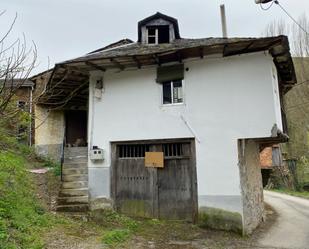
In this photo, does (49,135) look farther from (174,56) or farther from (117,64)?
(174,56)

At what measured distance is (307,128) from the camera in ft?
80.5

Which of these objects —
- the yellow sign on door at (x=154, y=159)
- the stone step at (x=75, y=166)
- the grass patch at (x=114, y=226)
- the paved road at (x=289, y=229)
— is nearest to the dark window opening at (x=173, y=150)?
the yellow sign on door at (x=154, y=159)

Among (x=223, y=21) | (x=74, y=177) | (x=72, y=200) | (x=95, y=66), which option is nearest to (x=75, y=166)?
(x=74, y=177)

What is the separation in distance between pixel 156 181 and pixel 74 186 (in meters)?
2.87

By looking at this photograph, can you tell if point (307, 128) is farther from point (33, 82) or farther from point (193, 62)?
point (33, 82)

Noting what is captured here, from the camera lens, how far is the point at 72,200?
384 inches

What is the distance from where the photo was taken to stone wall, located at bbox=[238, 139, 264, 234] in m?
8.63

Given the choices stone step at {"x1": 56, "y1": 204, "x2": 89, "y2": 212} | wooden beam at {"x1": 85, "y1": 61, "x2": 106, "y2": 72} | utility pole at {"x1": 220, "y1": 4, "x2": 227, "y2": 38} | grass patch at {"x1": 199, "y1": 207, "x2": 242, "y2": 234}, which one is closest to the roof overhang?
wooden beam at {"x1": 85, "y1": 61, "x2": 106, "y2": 72}

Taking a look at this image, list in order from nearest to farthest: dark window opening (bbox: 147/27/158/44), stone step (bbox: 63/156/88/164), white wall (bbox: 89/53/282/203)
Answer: white wall (bbox: 89/53/282/203) → stone step (bbox: 63/156/88/164) → dark window opening (bbox: 147/27/158/44)

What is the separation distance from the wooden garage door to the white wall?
33 centimetres

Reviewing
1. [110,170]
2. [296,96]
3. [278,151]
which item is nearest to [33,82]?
[110,170]

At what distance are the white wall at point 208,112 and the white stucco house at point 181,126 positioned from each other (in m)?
0.03

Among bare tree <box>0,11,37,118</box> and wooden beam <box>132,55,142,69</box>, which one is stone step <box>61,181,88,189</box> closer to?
wooden beam <box>132,55,142,69</box>

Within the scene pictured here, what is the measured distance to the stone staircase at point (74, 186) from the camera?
952cm
